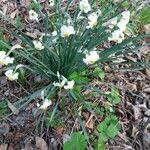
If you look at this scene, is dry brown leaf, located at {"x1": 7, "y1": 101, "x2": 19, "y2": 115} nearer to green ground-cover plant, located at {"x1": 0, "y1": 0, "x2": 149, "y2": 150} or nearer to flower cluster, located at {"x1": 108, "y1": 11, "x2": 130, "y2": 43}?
green ground-cover plant, located at {"x1": 0, "y1": 0, "x2": 149, "y2": 150}

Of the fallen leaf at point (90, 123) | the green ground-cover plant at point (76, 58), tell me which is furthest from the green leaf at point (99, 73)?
the fallen leaf at point (90, 123)

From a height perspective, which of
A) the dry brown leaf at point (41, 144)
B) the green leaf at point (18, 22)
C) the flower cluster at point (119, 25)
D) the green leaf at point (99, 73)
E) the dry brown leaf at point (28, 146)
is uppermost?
the green leaf at point (18, 22)

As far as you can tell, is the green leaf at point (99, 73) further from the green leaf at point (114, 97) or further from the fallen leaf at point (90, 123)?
the fallen leaf at point (90, 123)

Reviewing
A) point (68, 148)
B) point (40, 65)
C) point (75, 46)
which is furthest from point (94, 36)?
point (68, 148)

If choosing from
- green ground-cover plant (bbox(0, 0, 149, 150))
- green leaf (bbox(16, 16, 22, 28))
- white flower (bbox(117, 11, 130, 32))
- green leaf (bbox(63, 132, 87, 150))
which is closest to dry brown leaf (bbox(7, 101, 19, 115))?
green ground-cover plant (bbox(0, 0, 149, 150))

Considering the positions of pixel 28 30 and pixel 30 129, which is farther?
pixel 28 30

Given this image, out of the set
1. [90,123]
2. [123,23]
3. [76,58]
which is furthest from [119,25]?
[90,123]

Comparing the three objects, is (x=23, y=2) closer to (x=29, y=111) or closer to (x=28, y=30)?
(x=28, y=30)

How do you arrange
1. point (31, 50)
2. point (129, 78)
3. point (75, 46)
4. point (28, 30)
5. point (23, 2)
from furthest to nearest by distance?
point (23, 2)
point (28, 30)
point (129, 78)
point (31, 50)
point (75, 46)
